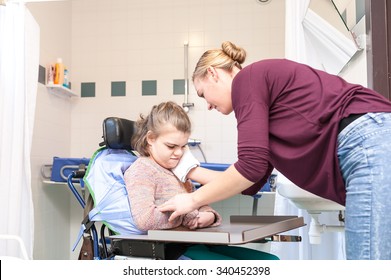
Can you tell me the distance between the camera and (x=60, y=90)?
301cm

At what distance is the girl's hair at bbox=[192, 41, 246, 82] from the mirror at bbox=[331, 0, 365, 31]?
0.67 meters

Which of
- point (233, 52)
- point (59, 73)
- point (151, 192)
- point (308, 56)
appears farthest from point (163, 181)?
point (59, 73)

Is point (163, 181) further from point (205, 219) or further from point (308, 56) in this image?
point (308, 56)

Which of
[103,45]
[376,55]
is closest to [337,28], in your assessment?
[376,55]

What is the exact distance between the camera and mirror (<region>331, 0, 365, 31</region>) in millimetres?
1536

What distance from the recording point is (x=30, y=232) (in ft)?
6.62

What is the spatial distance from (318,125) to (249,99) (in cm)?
17

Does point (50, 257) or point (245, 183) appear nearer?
point (245, 183)

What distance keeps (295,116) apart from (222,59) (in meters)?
0.32

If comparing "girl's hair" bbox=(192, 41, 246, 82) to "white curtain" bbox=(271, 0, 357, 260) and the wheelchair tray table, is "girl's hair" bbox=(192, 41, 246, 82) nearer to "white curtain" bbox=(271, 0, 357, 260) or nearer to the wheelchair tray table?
the wheelchair tray table

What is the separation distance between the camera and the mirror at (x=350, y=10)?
1.54 meters

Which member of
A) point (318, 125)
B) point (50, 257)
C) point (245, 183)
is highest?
point (318, 125)

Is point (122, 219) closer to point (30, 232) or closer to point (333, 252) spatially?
point (30, 232)

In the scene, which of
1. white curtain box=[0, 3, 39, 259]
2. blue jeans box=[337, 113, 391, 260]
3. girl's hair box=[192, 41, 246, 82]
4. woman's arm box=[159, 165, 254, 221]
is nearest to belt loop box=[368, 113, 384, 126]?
blue jeans box=[337, 113, 391, 260]
